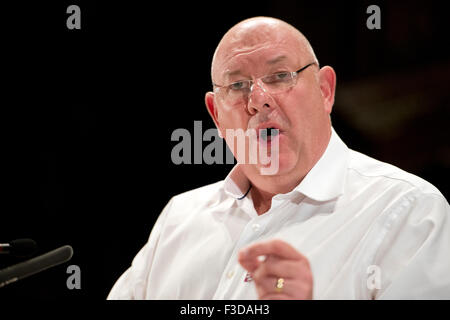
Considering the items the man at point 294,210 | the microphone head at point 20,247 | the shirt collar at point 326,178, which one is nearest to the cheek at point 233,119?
the man at point 294,210

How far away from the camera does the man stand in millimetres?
1492

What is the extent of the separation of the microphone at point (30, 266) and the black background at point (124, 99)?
1082mm

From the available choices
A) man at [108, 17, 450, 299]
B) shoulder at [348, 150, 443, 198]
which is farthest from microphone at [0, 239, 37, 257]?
shoulder at [348, 150, 443, 198]

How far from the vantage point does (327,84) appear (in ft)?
6.47

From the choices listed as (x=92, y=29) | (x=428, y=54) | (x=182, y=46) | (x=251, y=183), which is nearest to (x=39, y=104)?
(x=92, y=29)

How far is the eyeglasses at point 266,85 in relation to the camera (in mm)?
1768

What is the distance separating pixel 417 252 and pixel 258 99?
68 cm

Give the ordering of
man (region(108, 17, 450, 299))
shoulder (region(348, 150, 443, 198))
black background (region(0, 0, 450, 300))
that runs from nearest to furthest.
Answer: man (region(108, 17, 450, 299)) → shoulder (region(348, 150, 443, 198)) → black background (region(0, 0, 450, 300))

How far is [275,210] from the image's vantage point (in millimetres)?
1740

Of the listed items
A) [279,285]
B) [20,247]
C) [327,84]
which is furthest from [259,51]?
[20,247]

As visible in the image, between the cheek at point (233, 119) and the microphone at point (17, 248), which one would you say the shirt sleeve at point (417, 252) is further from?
the microphone at point (17, 248)

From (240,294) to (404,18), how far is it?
61.6 inches

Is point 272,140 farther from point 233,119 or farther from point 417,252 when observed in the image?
point 417,252

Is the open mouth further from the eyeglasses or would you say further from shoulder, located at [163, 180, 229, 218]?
shoulder, located at [163, 180, 229, 218]
